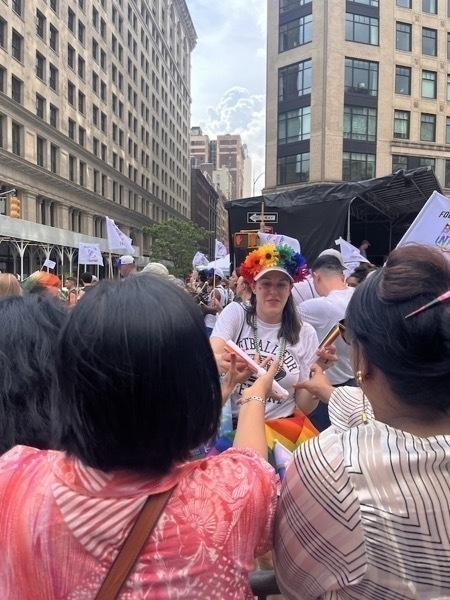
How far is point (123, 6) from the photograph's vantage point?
5069 centimetres

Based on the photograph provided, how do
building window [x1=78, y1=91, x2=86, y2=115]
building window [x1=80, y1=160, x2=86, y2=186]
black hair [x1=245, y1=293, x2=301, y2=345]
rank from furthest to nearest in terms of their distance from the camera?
1. building window [x1=80, y1=160, x2=86, y2=186]
2. building window [x1=78, y1=91, x2=86, y2=115]
3. black hair [x1=245, y1=293, x2=301, y2=345]

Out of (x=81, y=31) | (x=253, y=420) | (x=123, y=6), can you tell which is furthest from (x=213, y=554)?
(x=123, y=6)

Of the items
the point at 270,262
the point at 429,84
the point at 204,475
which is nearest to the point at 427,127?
the point at 429,84

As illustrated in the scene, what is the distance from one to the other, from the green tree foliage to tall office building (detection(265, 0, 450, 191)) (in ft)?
86.7

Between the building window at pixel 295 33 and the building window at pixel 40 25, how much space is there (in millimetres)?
17540

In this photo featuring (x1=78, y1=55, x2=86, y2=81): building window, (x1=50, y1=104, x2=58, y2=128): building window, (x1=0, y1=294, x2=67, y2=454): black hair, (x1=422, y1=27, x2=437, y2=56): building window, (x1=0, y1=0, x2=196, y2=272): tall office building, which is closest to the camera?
(x1=0, y1=294, x2=67, y2=454): black hair

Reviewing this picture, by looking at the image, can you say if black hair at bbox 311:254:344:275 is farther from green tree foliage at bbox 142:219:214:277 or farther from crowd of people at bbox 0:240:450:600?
green tree foliage at bbox 142:219:214:277

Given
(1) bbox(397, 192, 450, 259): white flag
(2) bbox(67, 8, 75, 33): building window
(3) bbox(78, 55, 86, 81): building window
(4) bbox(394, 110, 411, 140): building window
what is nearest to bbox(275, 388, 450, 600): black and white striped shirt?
(1) bbox(397, 192, 450, 259): white flag

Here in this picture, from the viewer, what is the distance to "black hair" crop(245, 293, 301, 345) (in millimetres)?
3169

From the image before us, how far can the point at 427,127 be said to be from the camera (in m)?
36.5

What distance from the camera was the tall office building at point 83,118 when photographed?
99.5 ft

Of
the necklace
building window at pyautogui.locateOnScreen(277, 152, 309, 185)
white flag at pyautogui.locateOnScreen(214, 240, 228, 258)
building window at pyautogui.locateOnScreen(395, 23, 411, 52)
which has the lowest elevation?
the necklace

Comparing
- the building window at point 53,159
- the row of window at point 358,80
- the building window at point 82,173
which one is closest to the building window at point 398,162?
the row of window at point 358,80

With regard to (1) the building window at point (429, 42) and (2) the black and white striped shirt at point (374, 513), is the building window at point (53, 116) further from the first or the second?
(2) the black and white striped shirt at point (374, 513)
